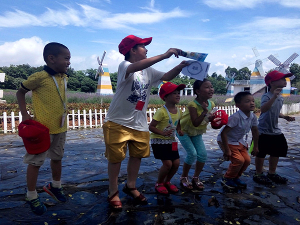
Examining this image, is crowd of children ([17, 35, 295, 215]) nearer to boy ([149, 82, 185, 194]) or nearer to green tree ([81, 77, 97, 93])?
boy ([149, 82, 185, 194])

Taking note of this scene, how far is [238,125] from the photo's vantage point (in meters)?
3.43

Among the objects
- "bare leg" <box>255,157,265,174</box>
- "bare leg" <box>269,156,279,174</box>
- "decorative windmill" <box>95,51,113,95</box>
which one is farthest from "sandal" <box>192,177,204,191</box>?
"decorative windmill" <box>95,51,113,95</box>

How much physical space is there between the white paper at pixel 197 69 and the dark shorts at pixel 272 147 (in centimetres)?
161

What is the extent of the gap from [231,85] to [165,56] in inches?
2058

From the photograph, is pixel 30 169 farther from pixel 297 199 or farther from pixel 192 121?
pixel 297 199

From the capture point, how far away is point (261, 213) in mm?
2590

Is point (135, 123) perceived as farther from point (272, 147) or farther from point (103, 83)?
point (103, 83)

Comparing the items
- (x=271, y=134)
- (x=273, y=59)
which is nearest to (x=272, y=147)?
(x=271, y=134)

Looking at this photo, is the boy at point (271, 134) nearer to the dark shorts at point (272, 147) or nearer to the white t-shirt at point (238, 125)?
the dark shorts at point (272, 147)

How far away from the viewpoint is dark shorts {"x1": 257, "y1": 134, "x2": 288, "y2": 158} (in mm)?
3736

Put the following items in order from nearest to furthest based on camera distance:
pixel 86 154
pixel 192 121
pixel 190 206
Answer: pixel 190 206 → pixel 192 121 → pixel 86 154

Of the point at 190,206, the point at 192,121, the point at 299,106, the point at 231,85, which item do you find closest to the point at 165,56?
the point at 192,121

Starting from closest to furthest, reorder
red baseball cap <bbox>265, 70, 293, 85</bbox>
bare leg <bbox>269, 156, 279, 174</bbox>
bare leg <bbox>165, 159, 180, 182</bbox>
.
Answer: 1. bare leg <bbox>165, 159, 180, 182</bbox>
2. red baseball cap <bbox>265, 70, 293, 85</bbox>
3. bare leg <bbox>269, 156, 279, 174</bbox>

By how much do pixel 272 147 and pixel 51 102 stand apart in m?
2.95
